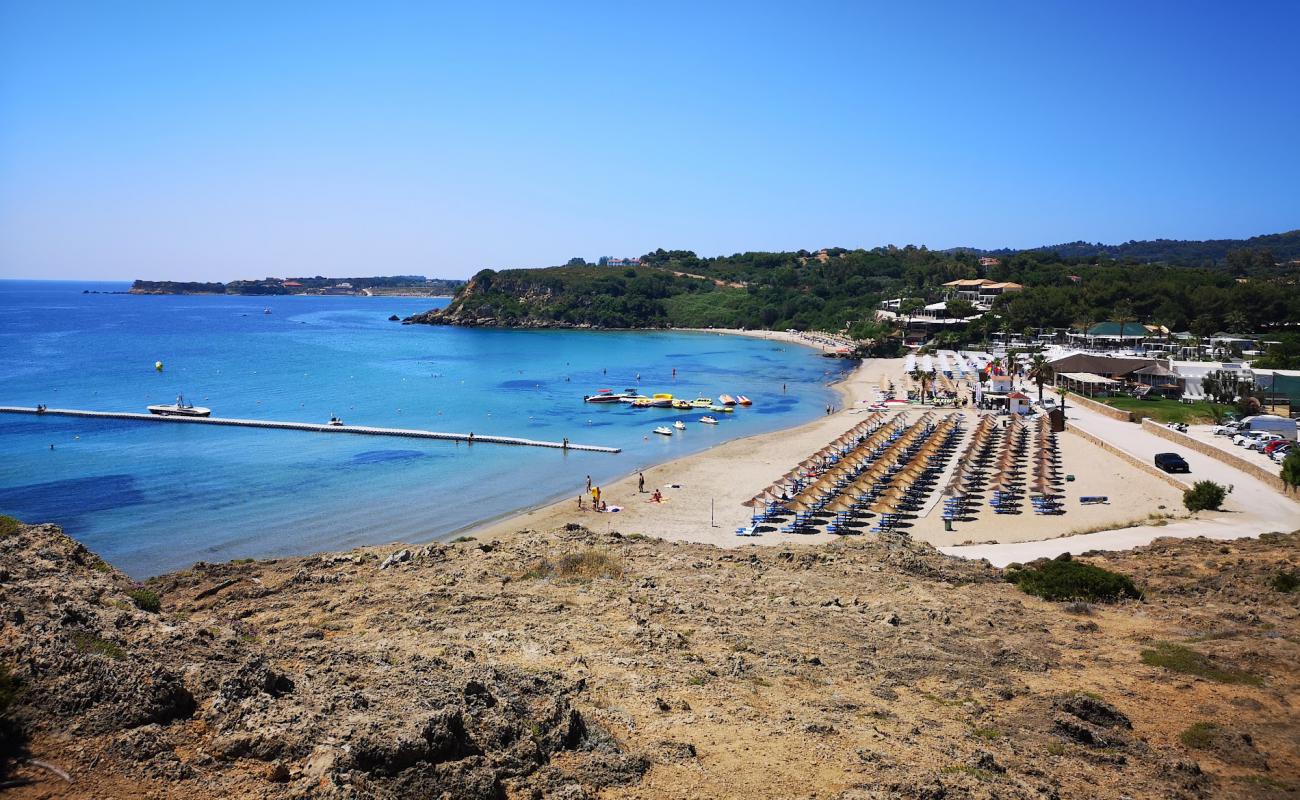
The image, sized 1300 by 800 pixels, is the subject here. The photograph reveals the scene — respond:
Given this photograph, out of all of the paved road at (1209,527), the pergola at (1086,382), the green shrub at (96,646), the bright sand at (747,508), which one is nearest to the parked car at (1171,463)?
the paved road at (1209,527)

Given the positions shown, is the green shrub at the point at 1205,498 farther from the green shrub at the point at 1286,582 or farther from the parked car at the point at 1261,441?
the parked car at the point at 1261,441

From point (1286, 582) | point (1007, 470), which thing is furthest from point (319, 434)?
point (1286, 582)

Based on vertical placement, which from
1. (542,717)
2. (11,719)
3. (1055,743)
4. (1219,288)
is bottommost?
(1055,743)

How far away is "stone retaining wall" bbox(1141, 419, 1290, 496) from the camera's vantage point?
28297 millimetres

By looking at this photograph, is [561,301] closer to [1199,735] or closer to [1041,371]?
[1041,371]

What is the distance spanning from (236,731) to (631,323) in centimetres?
14561

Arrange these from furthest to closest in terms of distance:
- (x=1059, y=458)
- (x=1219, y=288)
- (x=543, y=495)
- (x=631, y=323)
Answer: (x=631, y=323)
(x=1219, y=288)
(x=1059, y=458)
(x=543, y=495)

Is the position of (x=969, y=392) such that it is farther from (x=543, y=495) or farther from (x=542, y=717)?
(x=542, y=717)

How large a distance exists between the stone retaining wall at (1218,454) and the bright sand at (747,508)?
3011mm

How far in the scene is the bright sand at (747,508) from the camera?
26062 mm

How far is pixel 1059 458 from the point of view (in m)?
36.5

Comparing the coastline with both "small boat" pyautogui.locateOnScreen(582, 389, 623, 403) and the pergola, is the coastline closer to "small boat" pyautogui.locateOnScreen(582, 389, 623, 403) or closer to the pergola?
"small boat" pyautogui.locateOnScreen(582, 389, 623, 403)

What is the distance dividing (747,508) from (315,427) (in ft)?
99.1

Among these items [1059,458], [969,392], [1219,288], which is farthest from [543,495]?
[1219,288]
